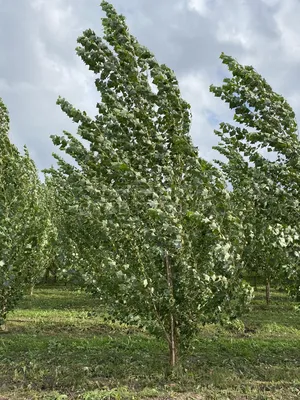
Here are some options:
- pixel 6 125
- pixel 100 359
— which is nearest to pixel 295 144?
pixel 100 359

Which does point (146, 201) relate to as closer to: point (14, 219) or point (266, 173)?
point (266, 173)

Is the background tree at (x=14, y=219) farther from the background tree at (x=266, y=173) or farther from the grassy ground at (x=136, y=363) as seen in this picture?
the background tree at (x=266, y=173)

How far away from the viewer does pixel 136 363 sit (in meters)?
8.58

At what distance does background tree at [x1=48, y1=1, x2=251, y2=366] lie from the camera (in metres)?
6.51

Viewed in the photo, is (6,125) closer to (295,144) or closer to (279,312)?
(295,144)

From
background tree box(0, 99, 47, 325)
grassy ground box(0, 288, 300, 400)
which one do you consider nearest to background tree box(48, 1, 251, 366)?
grassy ground box(0, 288, 300, 400)

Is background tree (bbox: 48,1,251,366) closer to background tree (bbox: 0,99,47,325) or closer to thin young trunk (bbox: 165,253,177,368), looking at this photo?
thin young trunk (bbox: 165,253,177,368)

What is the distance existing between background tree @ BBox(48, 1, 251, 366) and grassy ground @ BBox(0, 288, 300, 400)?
0.93 metres

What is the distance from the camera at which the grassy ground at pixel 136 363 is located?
22.8 feet

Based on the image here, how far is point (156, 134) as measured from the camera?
23.5 ft

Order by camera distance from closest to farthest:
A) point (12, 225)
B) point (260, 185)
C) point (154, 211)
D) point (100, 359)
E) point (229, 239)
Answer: point (154, 211) → point (229, 239) → point (260, 185) → point (100, 359) → point (12, 225)

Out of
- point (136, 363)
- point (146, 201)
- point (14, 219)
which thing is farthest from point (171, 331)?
point (14, 219)

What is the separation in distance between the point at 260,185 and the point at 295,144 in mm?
1032

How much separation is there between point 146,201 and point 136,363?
387 centimetres
